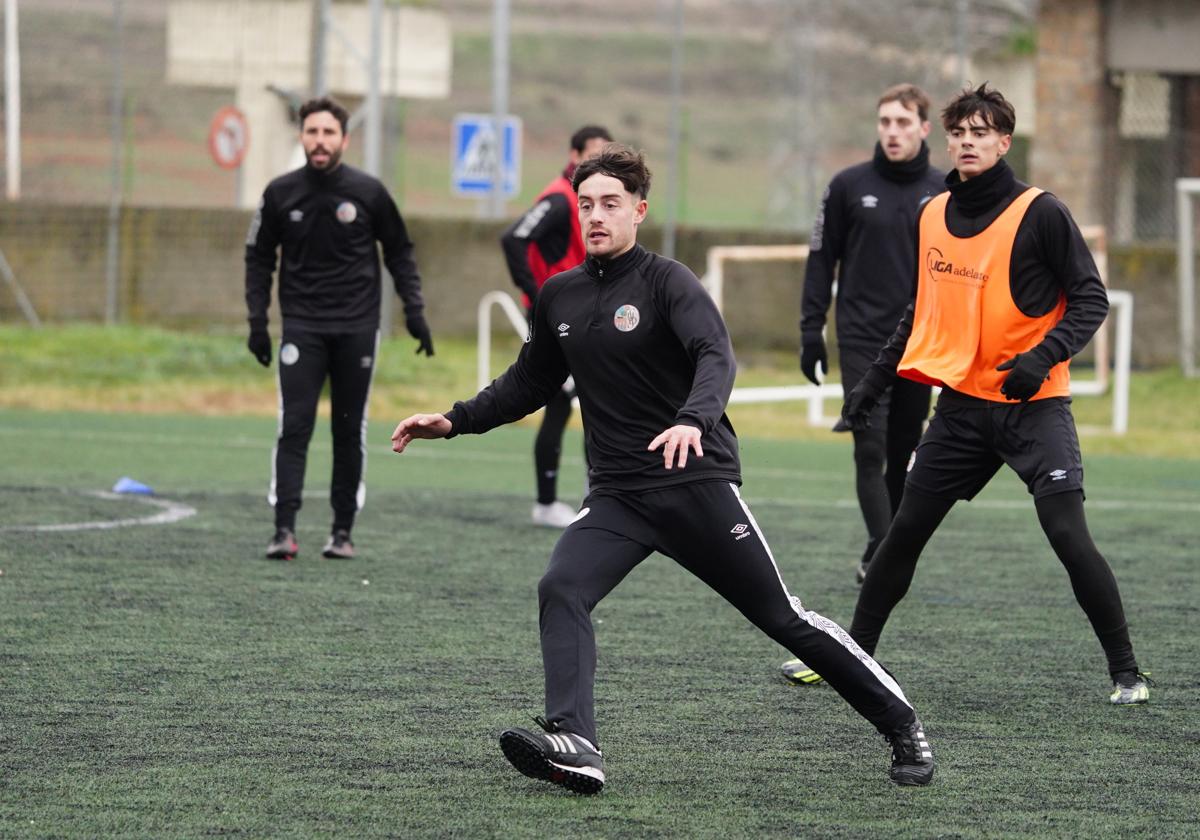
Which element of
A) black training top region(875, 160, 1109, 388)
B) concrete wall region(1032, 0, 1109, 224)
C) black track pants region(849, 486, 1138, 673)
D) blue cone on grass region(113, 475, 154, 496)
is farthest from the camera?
concrete wall region(1032, 0, 1109, 224)

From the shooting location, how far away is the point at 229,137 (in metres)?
20.4

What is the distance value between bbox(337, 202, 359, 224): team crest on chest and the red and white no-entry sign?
11.5 metres

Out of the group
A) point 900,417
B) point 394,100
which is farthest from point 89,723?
point 394,100

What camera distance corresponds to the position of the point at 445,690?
660 centimetres

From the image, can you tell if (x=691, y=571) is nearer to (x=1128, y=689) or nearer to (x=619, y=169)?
(x=619, y=169)

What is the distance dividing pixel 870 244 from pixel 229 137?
42.4ft

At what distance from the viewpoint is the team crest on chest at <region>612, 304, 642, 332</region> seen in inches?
212

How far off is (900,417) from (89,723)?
13.5 ft

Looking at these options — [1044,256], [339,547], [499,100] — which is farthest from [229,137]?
[1044,256]

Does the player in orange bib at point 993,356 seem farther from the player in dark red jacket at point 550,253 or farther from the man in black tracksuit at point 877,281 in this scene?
the player in dark red jacket at point 550,253

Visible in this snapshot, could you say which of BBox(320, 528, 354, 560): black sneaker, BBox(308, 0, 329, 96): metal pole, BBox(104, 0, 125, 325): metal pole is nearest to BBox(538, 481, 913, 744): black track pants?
BBox(320, 528, 354, 560): black sneaker

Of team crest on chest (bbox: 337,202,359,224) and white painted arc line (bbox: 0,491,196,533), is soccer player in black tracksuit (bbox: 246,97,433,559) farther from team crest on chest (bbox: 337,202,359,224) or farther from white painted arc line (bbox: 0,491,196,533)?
white painted arc line (bbox: 0,491,196,533)

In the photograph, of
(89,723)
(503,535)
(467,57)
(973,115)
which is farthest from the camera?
(467,57)

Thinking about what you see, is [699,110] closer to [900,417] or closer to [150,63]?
[150,63]
